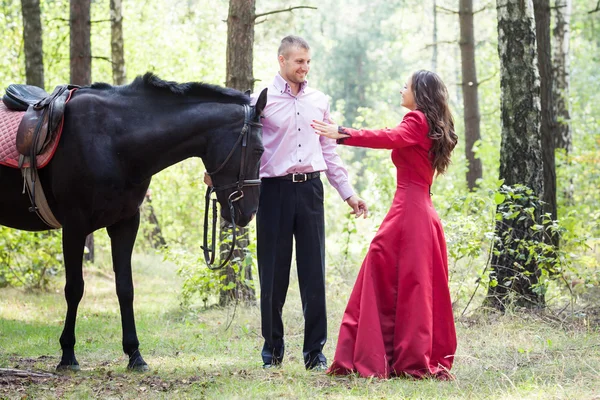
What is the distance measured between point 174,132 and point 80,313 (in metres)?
4.38

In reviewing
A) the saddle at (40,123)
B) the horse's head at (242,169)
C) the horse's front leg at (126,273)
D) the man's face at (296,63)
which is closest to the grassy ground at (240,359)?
the horse's front leg at (126,273)

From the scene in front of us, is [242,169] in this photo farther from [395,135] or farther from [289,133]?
[395,135]

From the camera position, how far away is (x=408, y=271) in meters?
5.04

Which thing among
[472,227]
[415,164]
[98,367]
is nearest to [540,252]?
[472,227]

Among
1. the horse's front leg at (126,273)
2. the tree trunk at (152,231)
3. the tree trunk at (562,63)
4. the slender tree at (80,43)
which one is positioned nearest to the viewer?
the horse's front leg at (126,273)

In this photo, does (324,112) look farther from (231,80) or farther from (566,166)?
(566,166)

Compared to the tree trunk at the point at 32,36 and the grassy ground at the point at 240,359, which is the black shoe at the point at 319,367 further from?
the tree trunk at the point at 32,36

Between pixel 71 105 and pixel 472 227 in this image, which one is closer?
pixel 71 105

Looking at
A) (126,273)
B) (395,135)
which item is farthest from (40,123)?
(395,135)

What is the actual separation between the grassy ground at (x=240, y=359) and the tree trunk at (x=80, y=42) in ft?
12.3

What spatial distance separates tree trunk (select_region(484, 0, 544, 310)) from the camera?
7359 millimetres

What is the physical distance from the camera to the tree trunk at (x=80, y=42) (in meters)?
11.4

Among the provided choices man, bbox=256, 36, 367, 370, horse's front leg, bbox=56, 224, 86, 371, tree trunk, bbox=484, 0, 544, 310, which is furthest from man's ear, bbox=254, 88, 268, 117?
tree trunk, bbox=484, 0, 544, 310

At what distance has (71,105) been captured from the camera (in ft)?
17.6
